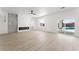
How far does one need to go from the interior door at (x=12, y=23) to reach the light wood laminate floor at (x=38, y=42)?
0.14 metres

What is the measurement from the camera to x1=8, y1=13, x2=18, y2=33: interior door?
2375 mm

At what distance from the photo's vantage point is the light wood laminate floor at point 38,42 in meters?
2.24

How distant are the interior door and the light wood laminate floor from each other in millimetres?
145

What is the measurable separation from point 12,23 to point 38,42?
93 cm

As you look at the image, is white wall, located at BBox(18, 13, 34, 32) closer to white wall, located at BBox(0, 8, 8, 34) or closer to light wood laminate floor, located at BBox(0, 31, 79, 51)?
light wood laminate floor, located at BBox(0, 31, 79, 51)

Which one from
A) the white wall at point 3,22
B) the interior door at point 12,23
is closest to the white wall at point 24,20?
the interior door at point 12,23

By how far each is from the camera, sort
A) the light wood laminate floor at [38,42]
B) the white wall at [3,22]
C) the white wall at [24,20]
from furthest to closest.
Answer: the white wall at [24,20], the light wood laminate floor at [38,42], the white wall at [3,22]

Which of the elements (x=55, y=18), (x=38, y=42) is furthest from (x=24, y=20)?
(x=55, y=18)

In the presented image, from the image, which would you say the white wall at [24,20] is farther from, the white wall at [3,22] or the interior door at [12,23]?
the white wall at [3,22]

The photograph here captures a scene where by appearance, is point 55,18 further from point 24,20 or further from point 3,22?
point 3,22

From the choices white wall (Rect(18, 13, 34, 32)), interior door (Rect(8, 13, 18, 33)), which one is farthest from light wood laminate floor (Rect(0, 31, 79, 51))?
white wall (Rect(18, 13, 34, 32))
